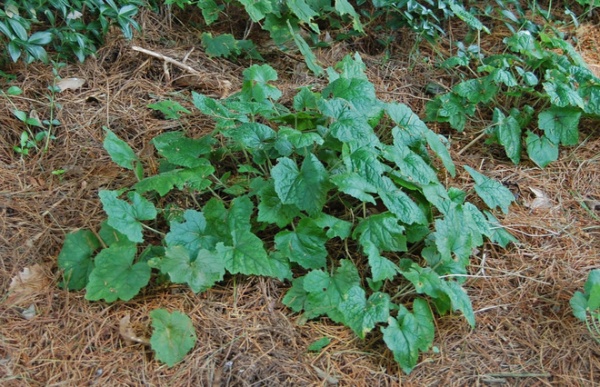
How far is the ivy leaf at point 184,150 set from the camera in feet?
7.43

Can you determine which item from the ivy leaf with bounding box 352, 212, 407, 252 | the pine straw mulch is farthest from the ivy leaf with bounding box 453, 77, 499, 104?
the ivy leaf with bounding box 352, 212, 407, 252

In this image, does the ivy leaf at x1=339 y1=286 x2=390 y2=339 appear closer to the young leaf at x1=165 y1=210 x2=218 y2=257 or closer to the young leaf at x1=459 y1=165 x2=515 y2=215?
the young leaf at x1=165 y1=210 x2=218 y2=257

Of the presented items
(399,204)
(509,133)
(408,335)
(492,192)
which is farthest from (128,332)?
(509,133)

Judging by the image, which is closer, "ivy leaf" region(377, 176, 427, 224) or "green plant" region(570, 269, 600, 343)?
"green plant" region(570, 269, 600, 343)

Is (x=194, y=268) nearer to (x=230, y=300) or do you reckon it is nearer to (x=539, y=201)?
(x=230, y=300)

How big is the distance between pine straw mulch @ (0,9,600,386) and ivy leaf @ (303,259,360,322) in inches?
2.1

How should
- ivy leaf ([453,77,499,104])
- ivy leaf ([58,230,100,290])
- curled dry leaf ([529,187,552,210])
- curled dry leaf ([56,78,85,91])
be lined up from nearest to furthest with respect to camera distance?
ivy leaf ([58,230,100,290])
curled dry leaf ([529,187,552,210])
curled dry leaf ([56,78,85,91])
ivy leaf ([453,77,499,104])

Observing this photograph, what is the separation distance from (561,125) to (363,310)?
1.55 metres

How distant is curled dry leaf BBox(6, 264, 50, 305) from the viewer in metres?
2.02

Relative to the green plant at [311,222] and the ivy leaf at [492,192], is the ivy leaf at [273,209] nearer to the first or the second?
the green plant at [311,222]

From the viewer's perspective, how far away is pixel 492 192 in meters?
2.45

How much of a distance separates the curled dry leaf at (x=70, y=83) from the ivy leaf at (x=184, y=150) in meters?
0.60

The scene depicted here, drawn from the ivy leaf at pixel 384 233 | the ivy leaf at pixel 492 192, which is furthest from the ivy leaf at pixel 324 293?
the ivy leaf at pixel 492 192

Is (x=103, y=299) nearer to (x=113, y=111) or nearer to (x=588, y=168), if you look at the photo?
(x=113, y=111)
